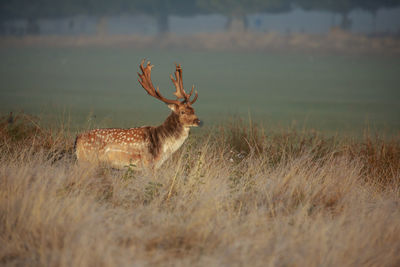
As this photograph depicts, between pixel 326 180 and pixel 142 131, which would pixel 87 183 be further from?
pixel 326 180

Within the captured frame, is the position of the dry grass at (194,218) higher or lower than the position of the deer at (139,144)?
lower

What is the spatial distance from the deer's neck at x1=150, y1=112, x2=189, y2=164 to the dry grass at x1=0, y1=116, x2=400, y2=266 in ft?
1.05

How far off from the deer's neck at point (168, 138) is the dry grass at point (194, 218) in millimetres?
320

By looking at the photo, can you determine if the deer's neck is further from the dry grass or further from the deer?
the dry grass

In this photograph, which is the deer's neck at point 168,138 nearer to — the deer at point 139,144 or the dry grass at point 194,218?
the deer at point 139,144

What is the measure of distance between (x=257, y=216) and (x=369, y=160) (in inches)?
182

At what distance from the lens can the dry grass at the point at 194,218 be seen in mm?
5727

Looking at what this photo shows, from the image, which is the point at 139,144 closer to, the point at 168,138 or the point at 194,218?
the point at 168,138

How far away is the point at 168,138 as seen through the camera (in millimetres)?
8328

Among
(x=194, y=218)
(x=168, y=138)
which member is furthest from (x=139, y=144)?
(x=194, y=218)

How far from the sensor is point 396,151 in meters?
11.0

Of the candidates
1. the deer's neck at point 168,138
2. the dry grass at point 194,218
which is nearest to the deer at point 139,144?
the deer's neck at point 168,138

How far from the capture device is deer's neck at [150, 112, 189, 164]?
8.34 meters

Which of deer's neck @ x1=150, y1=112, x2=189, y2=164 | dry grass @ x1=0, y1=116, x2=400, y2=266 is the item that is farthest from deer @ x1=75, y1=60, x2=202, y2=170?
dry grass @ x1=0, y1=116, x2=400, y2=266
